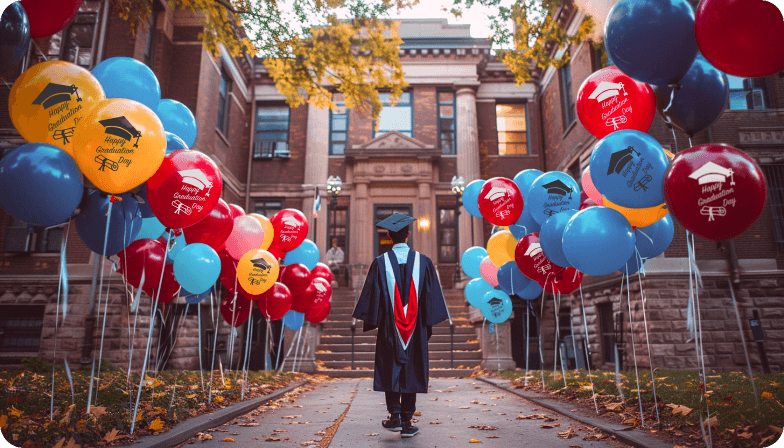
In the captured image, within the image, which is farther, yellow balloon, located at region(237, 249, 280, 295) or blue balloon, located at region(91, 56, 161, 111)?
yellow balloon, located at region(237, 249, 280, 295)

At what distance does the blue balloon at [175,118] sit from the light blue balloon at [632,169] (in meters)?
4.67

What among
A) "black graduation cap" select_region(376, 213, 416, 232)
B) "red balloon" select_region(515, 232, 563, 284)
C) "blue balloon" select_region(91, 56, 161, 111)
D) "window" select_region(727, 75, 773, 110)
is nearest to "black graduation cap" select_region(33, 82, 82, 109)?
"blue balloon" select_region(91, 56, 161, 111)

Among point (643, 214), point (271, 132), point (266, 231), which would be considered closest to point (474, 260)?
point (266, 231)

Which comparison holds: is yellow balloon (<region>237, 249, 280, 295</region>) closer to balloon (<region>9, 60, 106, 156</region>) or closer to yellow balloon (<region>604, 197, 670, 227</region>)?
balloon (<region>9, 60, 106, 156</region>)

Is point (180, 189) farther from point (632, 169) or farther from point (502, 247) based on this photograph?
point (502, 247)

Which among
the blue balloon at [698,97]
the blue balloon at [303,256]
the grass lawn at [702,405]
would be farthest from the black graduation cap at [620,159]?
the blue balloon at [303,256]

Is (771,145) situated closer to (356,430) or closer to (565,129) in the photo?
(565,129)

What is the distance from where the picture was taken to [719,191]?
296 centimetres

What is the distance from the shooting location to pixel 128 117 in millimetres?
3748

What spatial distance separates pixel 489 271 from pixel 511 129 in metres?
14.0

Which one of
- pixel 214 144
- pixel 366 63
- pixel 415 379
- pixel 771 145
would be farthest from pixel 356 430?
pixel 214 144

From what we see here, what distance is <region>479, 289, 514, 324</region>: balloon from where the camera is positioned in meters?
8.52

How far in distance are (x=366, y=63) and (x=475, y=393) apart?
6.66 meters

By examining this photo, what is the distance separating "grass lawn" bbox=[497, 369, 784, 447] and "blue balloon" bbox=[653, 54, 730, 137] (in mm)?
2104
